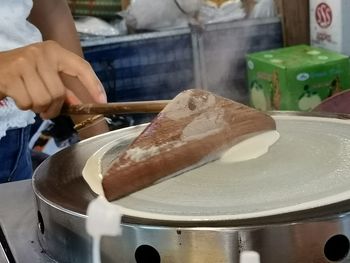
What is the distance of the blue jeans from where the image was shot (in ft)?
4.57

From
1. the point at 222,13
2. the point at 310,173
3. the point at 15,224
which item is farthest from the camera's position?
the point at 222,13

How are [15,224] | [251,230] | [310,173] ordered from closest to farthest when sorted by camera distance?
[251,230]
[310,173]
[15,224]

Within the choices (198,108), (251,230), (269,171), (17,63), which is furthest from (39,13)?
(251,230)

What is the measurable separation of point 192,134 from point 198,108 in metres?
0.05

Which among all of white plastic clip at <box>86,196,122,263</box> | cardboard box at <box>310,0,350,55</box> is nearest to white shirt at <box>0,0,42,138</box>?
white plastic clip at <box>86,196,122,263</box>

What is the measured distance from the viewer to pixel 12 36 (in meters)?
1.36

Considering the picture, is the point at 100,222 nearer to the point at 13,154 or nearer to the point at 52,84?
the point at 52,84

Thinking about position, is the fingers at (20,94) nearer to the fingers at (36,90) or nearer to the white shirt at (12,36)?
the fingers at (36,90)

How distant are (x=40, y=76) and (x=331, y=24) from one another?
1.79m

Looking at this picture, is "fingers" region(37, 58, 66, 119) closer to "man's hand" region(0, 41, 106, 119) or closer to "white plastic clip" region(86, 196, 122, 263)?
"man's hand" region(0, 41, 106, 119)

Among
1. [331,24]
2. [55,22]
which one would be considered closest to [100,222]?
[55,22]

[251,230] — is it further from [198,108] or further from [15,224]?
[15,224]

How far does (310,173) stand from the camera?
880mm

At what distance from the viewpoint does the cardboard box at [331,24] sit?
2.40 m
